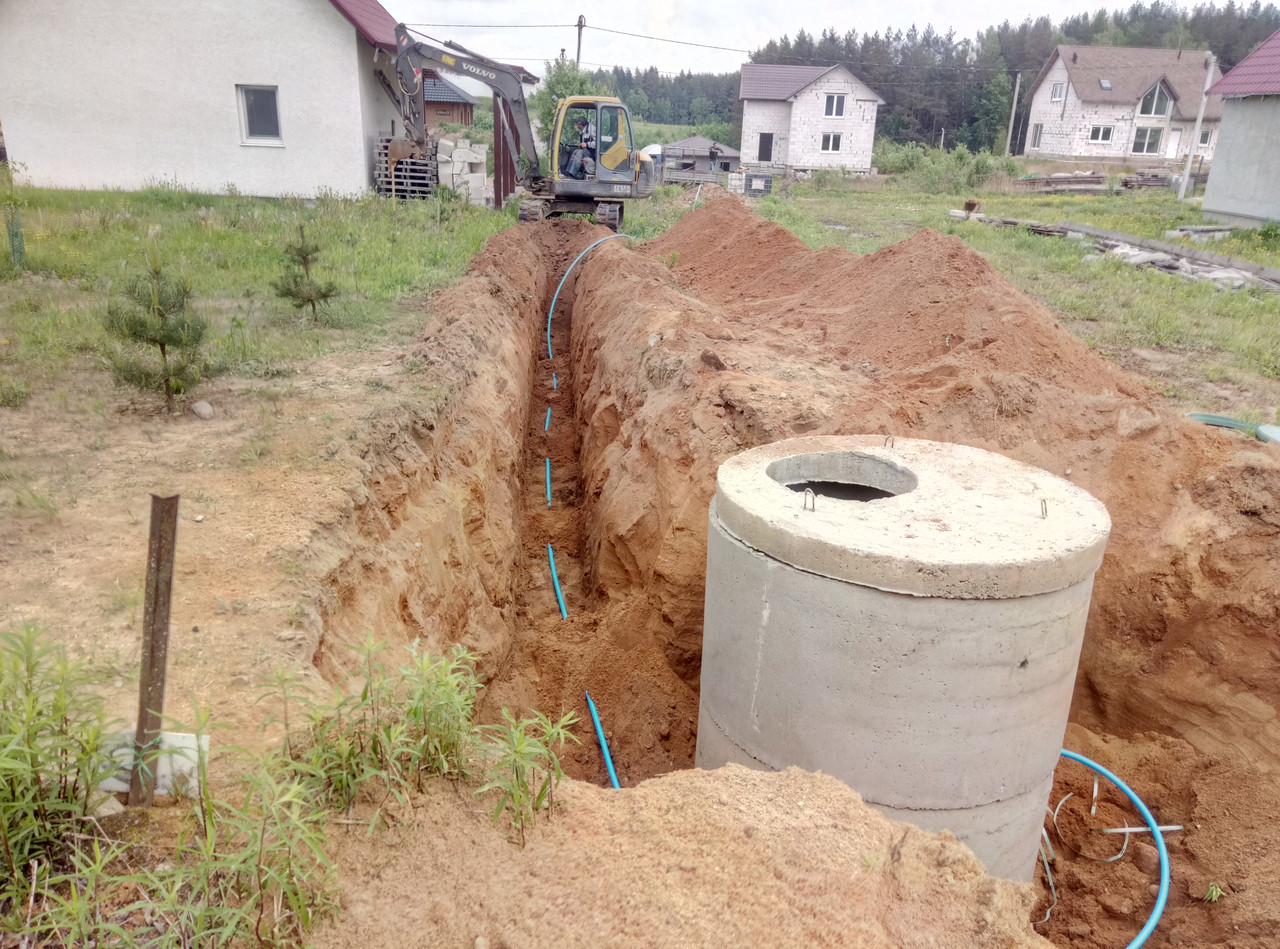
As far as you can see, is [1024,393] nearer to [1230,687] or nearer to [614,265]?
[1230,687]

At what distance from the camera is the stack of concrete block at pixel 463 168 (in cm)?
1864

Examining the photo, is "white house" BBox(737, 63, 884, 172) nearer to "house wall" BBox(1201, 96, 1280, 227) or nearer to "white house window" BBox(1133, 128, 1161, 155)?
"white house window" BBox(1133, 128, 1161, 155)

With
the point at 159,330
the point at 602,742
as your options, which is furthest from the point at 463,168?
the point at 602,742

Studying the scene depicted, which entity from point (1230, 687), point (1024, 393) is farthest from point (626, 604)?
point (1230, 687)

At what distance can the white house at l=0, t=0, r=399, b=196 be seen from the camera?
1714 cm

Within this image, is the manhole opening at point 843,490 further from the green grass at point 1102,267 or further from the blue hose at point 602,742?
the green grass at point 1102,267

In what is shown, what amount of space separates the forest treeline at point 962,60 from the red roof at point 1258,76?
32.1 metres

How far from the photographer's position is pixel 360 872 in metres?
2.50

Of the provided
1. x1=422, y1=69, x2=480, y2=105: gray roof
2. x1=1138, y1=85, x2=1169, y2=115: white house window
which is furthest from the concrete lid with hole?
x1=1138, y1=85, x2=1169, y2=115: white house window

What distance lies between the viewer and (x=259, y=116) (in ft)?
59.9

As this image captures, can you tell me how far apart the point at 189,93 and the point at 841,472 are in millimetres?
18221

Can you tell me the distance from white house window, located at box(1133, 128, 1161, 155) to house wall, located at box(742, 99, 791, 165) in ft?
65.9

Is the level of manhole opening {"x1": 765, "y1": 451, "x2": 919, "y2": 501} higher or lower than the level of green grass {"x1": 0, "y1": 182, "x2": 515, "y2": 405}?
lower

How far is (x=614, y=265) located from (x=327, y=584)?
8.82 m
